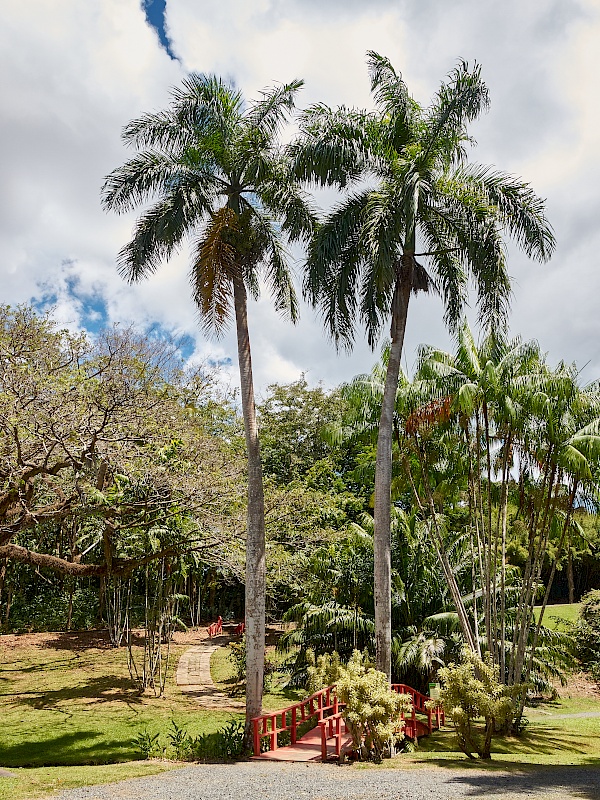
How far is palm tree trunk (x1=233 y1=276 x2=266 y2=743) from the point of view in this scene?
10477 mm

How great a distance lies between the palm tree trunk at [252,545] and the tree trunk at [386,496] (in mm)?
2047

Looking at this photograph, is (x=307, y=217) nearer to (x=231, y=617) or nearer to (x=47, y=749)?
(x=47, y=749)

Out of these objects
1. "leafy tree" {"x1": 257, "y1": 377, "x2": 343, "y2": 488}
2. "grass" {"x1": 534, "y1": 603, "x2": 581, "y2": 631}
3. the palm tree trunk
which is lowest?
"grass" {"x1": 534, "y1": 603, "x2": 581, "y2": 631}

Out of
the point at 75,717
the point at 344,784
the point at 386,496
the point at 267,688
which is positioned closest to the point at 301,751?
the point at 344,784

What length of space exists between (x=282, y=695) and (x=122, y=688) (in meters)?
4.04

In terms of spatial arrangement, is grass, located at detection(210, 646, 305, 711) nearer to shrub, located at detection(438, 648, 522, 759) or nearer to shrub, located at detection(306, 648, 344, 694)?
shrub, located at detection(306, 648, 344, 694)

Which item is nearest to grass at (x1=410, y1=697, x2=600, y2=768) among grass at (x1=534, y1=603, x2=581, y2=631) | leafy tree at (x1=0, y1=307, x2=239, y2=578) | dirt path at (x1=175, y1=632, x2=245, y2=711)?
dirt path at (x1=175, y1=632, x2=245, y2=711)

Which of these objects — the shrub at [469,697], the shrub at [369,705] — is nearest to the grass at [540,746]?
the shrub at [469,697]

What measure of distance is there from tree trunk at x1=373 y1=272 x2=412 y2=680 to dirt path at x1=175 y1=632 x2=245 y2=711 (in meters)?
5.32

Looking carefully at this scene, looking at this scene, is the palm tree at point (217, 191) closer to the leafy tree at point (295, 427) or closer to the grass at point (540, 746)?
the grass at point (540, 746)

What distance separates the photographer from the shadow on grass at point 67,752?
392 inches

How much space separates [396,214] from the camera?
11117 mm

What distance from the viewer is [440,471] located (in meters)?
15.8

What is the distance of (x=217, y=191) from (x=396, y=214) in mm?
3725
